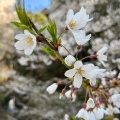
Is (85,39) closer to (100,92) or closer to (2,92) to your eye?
(100,92)

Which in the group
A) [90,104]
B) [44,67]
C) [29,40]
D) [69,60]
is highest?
[44,67]

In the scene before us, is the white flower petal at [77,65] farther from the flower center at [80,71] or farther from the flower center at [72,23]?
the flower center at [72,23]

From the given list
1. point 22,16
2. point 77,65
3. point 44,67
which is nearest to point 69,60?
point 77,65

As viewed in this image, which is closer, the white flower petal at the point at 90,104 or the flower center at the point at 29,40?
the flower center at the point at 29,40

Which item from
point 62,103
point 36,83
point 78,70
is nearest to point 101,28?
point 62,103

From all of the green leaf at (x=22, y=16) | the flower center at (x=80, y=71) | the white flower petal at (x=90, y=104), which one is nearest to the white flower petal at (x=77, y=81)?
the flower center at (x=80, y=71)

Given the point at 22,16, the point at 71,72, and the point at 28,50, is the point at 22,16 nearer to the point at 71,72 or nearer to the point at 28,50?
the point at 28,50

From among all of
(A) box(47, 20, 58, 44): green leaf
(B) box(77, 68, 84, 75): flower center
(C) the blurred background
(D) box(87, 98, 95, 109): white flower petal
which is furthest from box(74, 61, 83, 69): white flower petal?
(C) the blurred background

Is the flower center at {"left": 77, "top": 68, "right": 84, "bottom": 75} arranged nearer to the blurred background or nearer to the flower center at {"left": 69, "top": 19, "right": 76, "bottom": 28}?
the flower center at {"left": 69, "top": 19, "right": 76, "bottom": 28}

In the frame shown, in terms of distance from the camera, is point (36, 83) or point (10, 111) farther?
point (36, 83)
